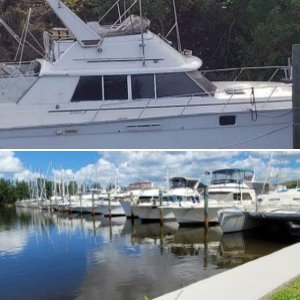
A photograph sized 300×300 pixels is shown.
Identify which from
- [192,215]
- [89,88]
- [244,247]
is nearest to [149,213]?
[192,215]

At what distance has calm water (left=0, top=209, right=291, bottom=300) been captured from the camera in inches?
455

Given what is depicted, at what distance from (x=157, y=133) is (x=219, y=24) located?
1212 cm

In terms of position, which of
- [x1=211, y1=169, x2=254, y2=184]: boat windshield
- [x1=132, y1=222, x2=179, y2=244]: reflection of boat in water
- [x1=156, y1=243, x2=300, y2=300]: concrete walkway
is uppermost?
[x1=211, y1=169, x2=254, y2=184]: boat windshield

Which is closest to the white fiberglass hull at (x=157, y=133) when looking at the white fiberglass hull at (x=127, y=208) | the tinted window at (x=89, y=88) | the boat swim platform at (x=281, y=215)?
the tinted window at (x=89, y=88)

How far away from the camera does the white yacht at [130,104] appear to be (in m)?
13.8

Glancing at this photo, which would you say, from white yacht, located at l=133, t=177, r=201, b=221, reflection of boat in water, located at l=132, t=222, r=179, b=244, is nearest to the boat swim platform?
white yacht, located at l=133, t=177, r=201, b=221

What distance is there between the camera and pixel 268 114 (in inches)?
552

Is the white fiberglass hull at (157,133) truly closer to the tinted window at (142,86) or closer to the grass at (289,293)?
the tinted window at (142,86)

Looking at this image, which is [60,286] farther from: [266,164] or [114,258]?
[266,164]

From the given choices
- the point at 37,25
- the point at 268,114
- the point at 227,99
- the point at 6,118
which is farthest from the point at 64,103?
the point at 37,25

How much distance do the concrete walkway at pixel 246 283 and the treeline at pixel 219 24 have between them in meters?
12.3

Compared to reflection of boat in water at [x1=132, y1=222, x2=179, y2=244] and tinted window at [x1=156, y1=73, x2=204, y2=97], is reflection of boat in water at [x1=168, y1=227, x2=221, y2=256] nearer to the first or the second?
reflection of boat in water at [x1=132, y1=222, x2=179, y2=244]

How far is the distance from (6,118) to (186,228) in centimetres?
1126

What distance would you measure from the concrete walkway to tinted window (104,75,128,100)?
18.2ft
